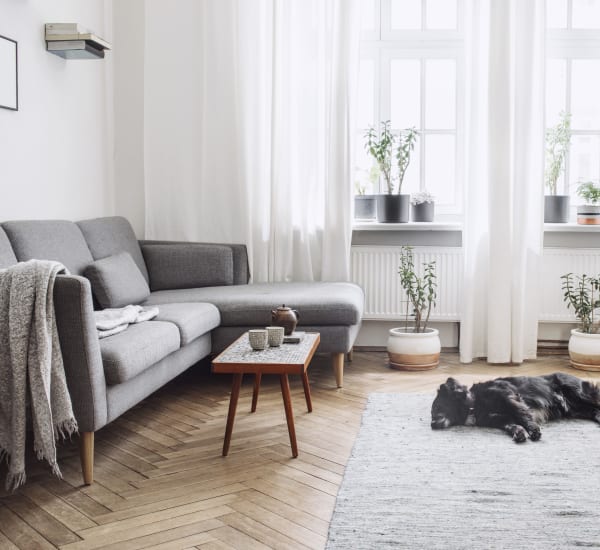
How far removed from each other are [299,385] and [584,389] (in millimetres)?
1450

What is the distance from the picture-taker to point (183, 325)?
345 cm

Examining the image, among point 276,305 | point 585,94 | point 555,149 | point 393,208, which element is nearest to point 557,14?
point 585,94

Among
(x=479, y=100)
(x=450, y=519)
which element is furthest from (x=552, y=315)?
(x=450, y=519)

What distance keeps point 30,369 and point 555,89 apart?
3.86 metres

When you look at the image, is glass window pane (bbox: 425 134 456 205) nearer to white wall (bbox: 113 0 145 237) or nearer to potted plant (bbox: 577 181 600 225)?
potted plant (bbox: 577 181 600 225)

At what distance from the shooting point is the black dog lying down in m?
3.13

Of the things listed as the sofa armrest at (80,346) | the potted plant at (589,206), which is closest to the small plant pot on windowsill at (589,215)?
the potted plant at (589,206)

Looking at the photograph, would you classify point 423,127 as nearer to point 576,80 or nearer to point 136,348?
point 576,80

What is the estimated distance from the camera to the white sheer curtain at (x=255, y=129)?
4.78 m

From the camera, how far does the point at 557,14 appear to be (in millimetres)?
4973

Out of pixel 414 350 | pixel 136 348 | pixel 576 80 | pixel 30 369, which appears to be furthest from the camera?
pixel 576 80

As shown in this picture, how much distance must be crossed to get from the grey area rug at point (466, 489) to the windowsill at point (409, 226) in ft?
5.71

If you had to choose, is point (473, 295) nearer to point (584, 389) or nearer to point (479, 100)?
point (479, 100)

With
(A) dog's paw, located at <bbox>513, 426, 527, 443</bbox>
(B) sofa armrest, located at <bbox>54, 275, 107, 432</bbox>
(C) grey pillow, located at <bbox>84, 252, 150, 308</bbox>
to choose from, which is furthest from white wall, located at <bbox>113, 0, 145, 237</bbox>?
(A) dog's paw, located at <bbox>513, 426, 527, 443</bbox>
